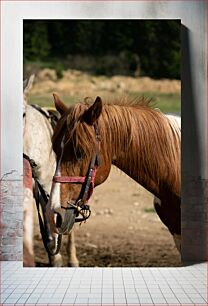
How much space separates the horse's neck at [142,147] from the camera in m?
2.79

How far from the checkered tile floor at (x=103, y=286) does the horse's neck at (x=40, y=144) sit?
23.0 inches

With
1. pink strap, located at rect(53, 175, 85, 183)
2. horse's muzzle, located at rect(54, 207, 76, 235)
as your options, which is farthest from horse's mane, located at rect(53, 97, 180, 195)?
horse's muzzle, located at rect(54, 207, 76, 235)

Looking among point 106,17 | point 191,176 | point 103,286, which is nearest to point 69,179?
point 103,286

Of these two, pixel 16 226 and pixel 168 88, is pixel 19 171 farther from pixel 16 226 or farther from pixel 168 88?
pixel 168 88

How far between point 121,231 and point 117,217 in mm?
123

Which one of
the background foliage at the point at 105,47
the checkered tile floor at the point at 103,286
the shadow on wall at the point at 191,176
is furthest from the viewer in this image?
the background foliage at the point at 105,47

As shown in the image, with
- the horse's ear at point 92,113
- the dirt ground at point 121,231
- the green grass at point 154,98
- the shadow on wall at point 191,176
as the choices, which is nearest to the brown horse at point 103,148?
the horse's ear at point 92,113

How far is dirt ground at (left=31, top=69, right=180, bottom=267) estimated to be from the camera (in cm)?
417

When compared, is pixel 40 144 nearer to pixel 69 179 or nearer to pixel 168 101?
pixel 69 179

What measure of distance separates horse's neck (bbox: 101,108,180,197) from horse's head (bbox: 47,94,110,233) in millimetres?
93

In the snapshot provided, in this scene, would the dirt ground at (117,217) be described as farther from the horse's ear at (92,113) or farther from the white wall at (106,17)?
the horse's ear at (92,113)

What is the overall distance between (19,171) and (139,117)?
1.04m

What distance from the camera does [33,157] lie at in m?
3.59

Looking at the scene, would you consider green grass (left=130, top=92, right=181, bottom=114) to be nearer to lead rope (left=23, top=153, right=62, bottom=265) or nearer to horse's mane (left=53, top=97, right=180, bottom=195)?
horse's mane (left=53, top=97, right=180, bottom=195)
